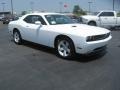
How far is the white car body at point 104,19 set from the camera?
64.4ft

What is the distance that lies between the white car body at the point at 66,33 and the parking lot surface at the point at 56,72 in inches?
18.7

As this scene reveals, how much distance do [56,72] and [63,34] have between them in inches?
72.2

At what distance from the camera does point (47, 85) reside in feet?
16.6

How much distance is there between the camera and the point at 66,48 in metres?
7.56

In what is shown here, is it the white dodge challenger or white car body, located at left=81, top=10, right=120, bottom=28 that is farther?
white car body, located at left=81, top=10, right=120, bottom=28

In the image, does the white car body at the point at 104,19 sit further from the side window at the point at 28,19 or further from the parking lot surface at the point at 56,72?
the parking lot surface at the point at 56,72

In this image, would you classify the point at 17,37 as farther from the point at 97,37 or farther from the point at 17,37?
the point at 97,37

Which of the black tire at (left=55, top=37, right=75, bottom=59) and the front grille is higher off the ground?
the front grille

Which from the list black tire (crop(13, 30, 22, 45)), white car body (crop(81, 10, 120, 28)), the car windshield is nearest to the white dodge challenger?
the car windshield

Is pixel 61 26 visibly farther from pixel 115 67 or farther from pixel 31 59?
pixel 115 67

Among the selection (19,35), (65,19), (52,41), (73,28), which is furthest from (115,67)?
(19,35)

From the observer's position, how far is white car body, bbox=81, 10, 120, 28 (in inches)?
773

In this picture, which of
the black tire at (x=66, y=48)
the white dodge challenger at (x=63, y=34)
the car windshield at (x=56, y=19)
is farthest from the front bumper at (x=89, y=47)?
the car windshield at (x=56, y=19)

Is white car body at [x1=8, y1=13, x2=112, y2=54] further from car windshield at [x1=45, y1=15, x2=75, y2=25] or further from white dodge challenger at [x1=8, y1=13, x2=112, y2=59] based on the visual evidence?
car windshield at [x1=45, y1=15, x2=75, y2=25]
